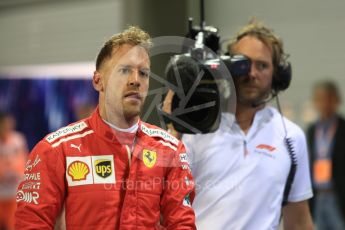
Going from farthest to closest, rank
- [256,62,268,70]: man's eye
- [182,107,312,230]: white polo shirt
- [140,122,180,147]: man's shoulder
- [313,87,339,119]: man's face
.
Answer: [313,87,339,119]: man's face, [256,62,268,70]: man's eye, [182,107,312,230]: white polo shirt, [140,122,180,147]: man's shoulder

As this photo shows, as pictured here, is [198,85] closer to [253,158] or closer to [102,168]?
[253,158]

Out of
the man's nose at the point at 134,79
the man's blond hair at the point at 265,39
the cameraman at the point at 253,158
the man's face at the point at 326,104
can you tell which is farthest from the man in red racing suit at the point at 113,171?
the man's face at the point at 326,104

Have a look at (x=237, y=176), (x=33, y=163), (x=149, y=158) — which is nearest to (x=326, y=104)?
(x=237, y=176)

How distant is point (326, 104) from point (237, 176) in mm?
2784

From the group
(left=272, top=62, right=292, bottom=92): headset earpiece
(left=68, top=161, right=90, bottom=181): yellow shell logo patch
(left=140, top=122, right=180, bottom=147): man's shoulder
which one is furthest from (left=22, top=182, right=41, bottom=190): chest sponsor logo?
(left=272, top=62, right=292, bottom=92): headset earpiece

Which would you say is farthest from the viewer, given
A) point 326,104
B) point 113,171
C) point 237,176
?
point 326,104

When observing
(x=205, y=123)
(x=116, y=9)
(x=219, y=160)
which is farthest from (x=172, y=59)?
(x=116, y=9)

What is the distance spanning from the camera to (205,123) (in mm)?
2721

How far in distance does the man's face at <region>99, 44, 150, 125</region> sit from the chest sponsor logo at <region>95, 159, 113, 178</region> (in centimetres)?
14

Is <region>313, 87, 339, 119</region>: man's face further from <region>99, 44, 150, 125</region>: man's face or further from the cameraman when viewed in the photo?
<region>99, 44, 150, 125</region>: man's face

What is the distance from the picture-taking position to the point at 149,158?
2.25m

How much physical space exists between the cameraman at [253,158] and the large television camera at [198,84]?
0.27ft

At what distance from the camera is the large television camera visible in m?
2.65

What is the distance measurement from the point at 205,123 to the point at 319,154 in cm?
280
